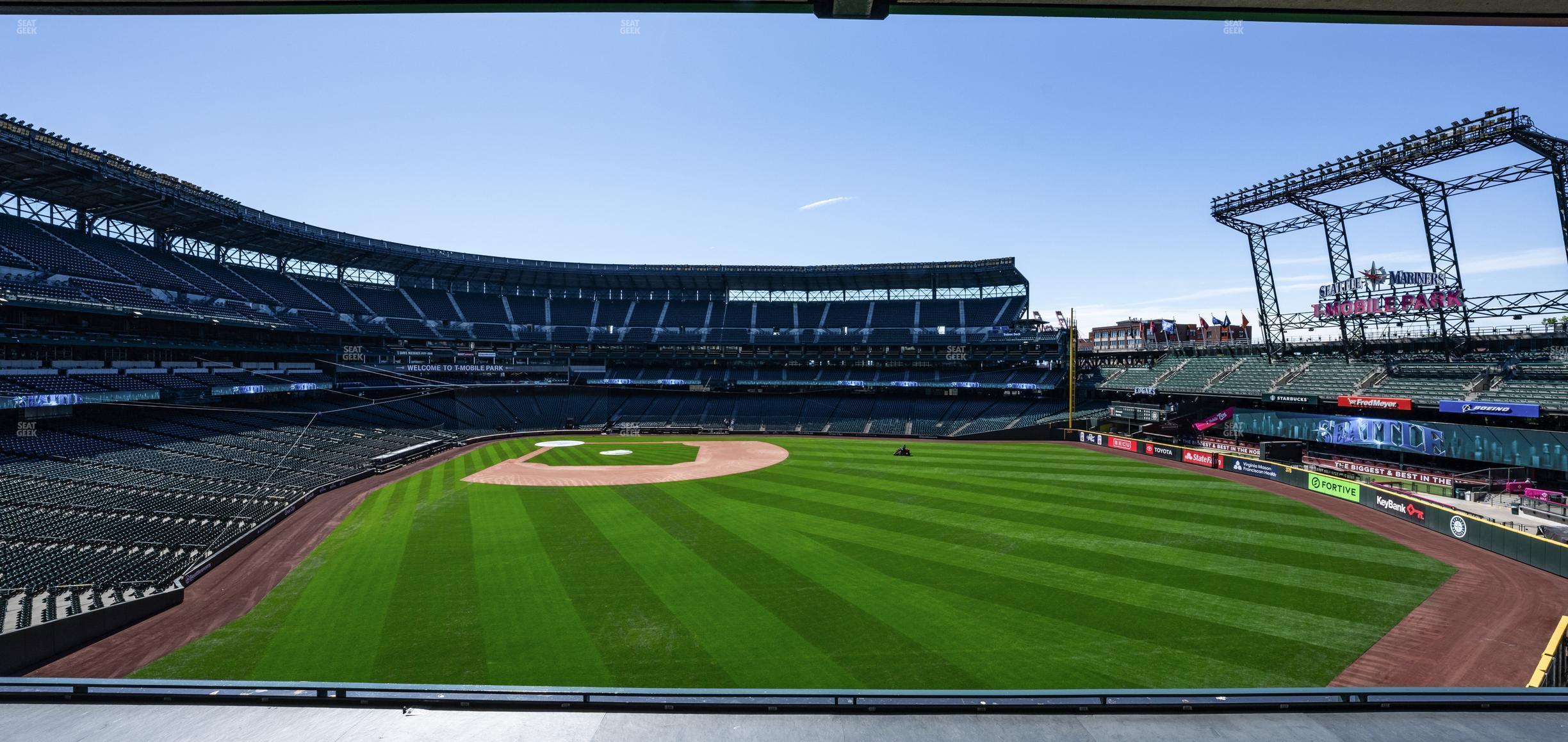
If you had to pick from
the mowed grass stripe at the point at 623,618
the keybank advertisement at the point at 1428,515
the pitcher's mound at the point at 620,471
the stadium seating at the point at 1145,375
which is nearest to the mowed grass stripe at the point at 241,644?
the mowed grass stripe at the point at 623,618

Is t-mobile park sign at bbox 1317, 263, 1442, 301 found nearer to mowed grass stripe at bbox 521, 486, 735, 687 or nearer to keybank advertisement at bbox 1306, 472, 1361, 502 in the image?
keybank advertisement at bbox 1306, 472, 1361, 502

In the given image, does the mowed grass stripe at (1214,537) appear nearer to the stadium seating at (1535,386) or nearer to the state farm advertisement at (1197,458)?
the state farm advertisement at (1197,458)

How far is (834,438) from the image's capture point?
6000 cm

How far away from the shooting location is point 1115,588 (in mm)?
17672

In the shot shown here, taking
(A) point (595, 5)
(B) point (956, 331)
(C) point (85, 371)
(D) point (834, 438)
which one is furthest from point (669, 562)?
(B) point (956, 331)

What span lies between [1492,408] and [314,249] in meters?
95.3

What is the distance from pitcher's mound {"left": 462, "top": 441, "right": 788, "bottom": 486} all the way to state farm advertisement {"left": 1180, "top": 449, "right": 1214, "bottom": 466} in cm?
2784

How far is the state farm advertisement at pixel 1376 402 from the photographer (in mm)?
38031

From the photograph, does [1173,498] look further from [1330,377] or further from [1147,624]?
[1330,377]

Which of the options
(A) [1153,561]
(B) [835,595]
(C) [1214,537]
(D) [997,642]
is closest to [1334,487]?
(C) [1214,537]

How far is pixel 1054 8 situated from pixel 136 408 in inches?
2195

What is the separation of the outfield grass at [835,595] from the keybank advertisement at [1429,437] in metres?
17.3

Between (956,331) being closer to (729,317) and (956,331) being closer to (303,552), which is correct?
(729,317)

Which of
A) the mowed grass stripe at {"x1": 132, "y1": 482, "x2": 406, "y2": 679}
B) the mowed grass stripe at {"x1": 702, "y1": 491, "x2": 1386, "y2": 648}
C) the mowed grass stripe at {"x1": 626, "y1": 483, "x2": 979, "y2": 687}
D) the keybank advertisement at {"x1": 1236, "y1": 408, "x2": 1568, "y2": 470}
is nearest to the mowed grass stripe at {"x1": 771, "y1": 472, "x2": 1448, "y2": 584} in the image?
the mowed grass stripe at {"x1": 702, "y1": 491, "x2": 1386, "y2": 648}
